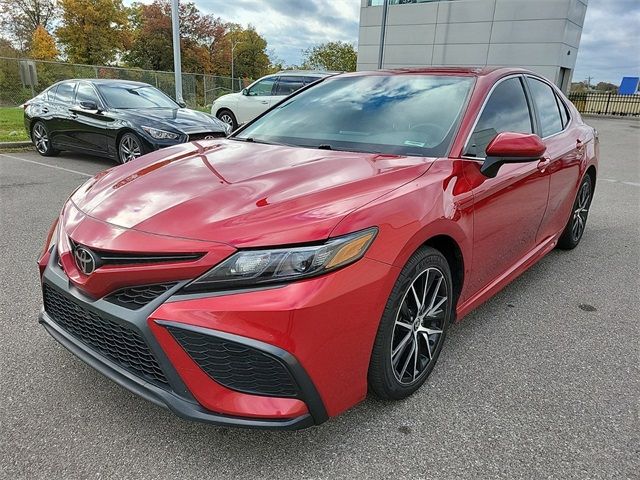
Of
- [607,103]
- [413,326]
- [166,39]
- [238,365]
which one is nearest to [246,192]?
[238,365]

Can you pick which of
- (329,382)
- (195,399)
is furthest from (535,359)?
(195,399)

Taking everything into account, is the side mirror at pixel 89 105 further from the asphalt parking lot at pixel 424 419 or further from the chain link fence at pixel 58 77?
the chain link fence at pixel 58 77

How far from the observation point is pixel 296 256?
1.64m

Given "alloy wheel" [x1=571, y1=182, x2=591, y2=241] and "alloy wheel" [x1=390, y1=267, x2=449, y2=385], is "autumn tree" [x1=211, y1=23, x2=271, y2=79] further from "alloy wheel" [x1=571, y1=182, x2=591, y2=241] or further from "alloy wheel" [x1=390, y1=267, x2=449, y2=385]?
"alloy wheel" [x1=390, y1=267, x2=449, y2=385]

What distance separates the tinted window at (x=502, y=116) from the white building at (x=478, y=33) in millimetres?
21443

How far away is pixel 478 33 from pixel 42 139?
22.7 metres

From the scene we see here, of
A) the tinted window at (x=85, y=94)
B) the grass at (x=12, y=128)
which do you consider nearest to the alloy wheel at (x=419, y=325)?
the tinted window at (x=85, y=94)

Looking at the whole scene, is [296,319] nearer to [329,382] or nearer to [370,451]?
[329,382]

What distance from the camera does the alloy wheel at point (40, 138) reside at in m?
8.89

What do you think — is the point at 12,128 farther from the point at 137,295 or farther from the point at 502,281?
the point at 502,281

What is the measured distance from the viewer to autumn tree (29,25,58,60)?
3750 centimetres

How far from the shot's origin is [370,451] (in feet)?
6.29

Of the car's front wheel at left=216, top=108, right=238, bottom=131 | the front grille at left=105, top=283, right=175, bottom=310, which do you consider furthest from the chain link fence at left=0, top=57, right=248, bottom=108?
the front grille at left=105, top=283, right=175, bottom=310

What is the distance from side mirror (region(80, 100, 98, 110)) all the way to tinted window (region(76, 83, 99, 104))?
0.20ft
